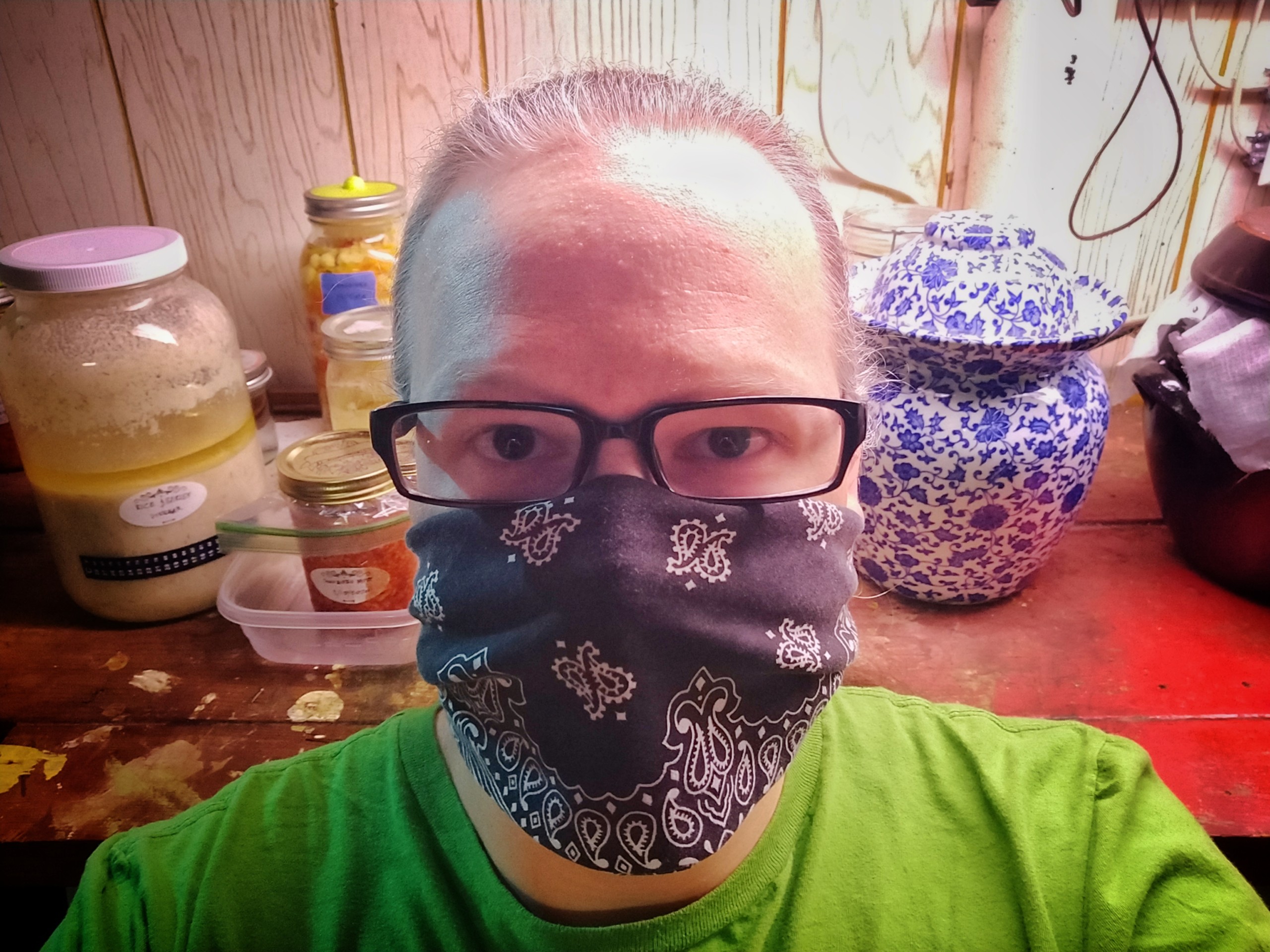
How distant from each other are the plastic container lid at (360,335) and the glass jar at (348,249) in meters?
0.05

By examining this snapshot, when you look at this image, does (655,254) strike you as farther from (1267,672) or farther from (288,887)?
(1267,672)

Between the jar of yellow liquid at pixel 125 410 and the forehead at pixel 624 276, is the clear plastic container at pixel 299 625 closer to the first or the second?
the jar of yellow liquid at pixel 125 410

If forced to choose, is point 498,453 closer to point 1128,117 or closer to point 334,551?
point 334,551

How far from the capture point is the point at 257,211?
4.52 ft

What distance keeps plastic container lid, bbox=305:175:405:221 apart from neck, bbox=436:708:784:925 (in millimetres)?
838

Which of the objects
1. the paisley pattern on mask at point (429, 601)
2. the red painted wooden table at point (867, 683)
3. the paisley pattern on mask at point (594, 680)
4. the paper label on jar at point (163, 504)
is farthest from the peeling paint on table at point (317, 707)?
the paisley pattern on mask at point (594, 680)

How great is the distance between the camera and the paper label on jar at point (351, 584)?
38.0 inches

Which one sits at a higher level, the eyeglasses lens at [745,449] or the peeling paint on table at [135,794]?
the eyeglasses lens at [745,449]

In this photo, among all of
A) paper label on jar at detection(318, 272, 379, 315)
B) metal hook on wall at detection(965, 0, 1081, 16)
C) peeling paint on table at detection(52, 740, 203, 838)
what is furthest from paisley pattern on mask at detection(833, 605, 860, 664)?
metal hook on wall at detection(965, 0, 1081, 16)

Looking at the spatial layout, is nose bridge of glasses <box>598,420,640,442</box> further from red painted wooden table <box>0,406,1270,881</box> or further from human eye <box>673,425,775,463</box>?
red painted wooden table <box>0,406,1270,881</box>

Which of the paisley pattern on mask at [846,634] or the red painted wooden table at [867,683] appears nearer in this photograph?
the paisley pattern on mask at [846,634]

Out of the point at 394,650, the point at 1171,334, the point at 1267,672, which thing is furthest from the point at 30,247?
the point at 1267,672

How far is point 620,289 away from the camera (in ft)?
1.85

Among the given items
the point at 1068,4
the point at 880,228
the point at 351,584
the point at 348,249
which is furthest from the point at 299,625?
the point at 1068,4
